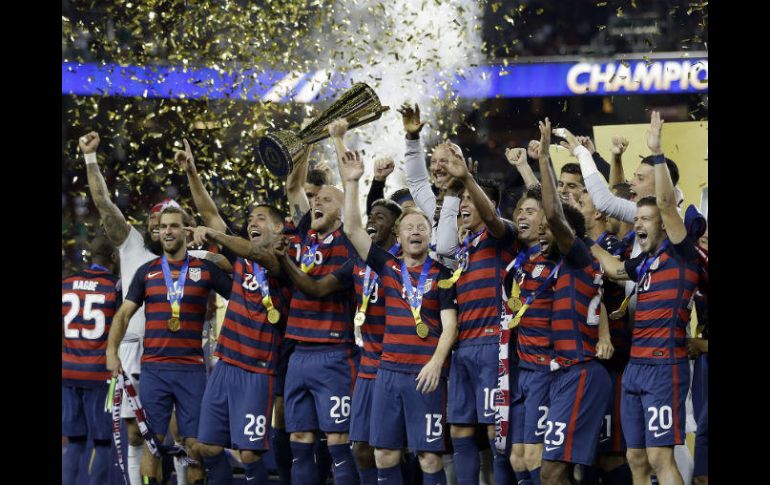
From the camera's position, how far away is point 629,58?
35.7 feet

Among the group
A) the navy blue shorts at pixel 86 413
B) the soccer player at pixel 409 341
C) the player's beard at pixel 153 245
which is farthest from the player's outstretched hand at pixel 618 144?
the navy blue shorts at pixel 86 413

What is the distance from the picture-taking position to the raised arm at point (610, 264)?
5.87 m

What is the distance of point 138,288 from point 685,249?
3204 millimetres

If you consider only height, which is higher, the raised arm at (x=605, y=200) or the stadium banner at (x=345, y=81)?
the stadium banner at (x=345, y=81)


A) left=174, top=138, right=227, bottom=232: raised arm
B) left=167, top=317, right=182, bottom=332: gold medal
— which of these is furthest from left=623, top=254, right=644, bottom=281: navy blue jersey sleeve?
left=167, top=317, right=182, bottom=332: gold medal

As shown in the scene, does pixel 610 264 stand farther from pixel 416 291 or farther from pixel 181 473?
pixel 181 473

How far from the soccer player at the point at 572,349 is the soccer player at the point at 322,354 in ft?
3.95

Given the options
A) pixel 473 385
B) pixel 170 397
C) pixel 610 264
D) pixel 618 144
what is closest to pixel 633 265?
pixel 610 264

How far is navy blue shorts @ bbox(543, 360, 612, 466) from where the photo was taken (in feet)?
17.8

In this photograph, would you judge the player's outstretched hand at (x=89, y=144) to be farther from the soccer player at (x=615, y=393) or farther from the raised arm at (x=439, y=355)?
the soccer player at (x=615, y=393)

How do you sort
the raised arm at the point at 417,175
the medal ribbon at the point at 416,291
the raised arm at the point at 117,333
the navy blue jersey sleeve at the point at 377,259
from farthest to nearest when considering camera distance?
the raised arm at the point at 117,333
the raised arm at the point at 417,175
the navy blue jersey sleeve at the point at 377,259
the medal ribbon at the point at 416,291

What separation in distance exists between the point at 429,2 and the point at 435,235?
12.5ft

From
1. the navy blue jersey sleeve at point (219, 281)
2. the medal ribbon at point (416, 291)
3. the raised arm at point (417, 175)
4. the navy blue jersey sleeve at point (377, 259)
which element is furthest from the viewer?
the navy blue jersey sleeve at point (219, 281)

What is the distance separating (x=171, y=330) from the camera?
6648 mm
